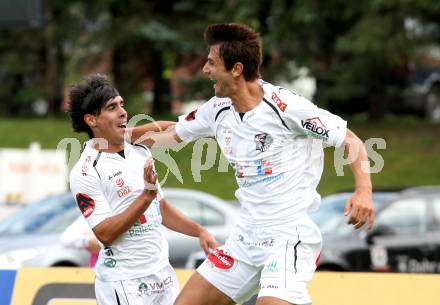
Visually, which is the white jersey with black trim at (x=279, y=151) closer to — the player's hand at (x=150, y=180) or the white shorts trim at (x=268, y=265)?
the white shorts trim at (x=268, y=265)

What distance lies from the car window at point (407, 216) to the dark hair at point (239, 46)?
8.30 m

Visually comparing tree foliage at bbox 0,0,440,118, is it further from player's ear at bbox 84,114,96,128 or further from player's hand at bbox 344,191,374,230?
player's hand at bbox 344,191,374,230

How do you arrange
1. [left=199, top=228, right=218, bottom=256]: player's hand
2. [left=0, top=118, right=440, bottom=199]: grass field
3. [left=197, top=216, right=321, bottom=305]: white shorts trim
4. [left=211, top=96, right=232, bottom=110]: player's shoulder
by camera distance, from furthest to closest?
[left=0, top=118, right=440, bottom=199]: grass field → [left=199, top=228, right=218, bottom=256]: player's hand → [left=211, top=96, right=232, bottom=110]: player's shoulder → [left=197, top=216, right=321, bottom=305]: white shorts trim

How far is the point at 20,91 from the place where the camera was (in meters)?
38.2

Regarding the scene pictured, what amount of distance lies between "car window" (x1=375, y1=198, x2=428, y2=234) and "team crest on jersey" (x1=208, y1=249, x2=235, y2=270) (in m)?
8.14

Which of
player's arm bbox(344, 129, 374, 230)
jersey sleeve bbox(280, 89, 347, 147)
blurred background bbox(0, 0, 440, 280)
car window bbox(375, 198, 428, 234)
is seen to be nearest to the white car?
car window bbox(375, 198, 428, 234)

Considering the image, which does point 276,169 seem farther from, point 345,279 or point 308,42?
point 308,42

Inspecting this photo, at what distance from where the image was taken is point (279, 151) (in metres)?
5.72

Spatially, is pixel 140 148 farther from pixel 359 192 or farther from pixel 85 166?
pixel 359 192

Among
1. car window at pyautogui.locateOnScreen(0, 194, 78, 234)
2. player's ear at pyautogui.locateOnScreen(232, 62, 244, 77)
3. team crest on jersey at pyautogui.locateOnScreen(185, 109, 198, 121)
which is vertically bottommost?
car window at pyautogui.locateOnScreen(0, 194, 78, 234)

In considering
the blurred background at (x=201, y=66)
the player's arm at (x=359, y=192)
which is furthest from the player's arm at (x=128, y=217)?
the blurred background at (x=201, y=66)

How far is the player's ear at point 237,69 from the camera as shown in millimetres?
5789

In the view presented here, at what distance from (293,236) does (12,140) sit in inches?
1018

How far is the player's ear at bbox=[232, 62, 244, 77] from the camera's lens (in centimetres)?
579
